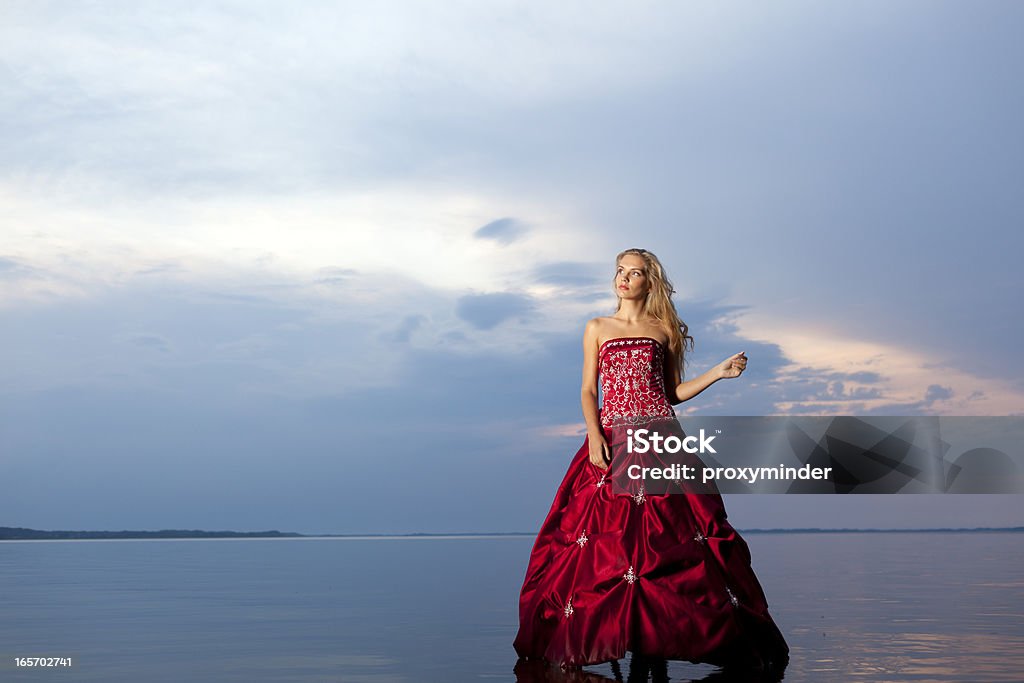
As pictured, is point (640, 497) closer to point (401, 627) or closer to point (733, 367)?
point (733, 367)

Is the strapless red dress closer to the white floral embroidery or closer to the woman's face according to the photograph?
the white floral embroidery

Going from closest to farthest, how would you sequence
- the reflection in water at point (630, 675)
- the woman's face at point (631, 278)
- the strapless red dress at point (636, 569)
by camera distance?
the reflection in water at point (630, 675) < the strapless red dress at point (636, 569) < the woman's face at point (631, 278)

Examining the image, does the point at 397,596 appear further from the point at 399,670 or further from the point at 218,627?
the point at 399,670

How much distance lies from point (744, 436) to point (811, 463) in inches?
26.1

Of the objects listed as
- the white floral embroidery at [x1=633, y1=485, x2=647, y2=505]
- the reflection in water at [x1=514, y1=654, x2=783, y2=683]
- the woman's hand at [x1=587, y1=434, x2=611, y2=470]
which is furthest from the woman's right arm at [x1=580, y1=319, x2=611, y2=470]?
the reflection in water at [x1=514, y1=654, x2=783, y2=683]

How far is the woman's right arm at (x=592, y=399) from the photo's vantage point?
5.82m

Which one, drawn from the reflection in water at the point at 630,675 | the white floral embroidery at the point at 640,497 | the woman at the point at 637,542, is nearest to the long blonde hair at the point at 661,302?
the woman at the point at 637,542

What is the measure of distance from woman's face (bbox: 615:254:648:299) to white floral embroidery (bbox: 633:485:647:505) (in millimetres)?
1121

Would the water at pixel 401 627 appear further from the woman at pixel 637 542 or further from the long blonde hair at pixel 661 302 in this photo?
the long blonde hair at pixel 661 302

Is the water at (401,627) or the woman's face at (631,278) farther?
the woman's face at (631,278)

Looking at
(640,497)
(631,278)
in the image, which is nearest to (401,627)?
(640,497)

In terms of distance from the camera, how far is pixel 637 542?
5.52 meters

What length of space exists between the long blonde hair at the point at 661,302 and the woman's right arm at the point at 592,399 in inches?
13.8

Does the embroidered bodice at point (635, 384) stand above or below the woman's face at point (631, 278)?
below
